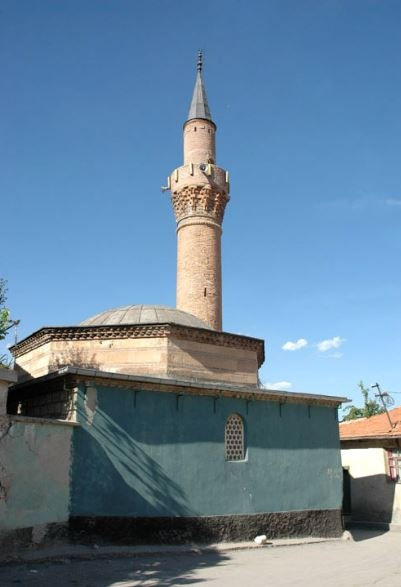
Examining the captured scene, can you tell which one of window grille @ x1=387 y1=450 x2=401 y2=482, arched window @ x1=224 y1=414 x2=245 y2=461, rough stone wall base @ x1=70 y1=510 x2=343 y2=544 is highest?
arched window @ x1=224 y1=414 x2=245 y2=461

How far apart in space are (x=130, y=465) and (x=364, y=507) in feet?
30.4

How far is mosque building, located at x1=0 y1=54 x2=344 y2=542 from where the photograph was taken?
918 centimetres

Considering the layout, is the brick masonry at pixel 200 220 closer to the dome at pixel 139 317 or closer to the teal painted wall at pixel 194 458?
the dome at pixel 139 317

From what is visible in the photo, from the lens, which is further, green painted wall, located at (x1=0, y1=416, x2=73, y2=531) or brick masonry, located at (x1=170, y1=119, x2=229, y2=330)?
brick masonry, located at (x1=170, y1=119, x2=229, y2=330)

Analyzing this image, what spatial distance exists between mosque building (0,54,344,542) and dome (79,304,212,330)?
50 mm

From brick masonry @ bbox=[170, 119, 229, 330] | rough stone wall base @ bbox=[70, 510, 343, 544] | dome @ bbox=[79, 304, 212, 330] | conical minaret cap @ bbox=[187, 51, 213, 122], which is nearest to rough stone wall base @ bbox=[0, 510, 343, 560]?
rough stone wall base @ bbox=[70, 510, 343, 544]

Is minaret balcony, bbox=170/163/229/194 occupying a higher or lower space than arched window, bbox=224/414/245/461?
higher

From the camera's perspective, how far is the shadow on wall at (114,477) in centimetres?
920

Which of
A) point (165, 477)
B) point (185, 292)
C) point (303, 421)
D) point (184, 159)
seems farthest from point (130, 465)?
point (184, 159)

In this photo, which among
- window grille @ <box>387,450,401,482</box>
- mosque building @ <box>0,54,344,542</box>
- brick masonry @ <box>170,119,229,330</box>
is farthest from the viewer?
brick masonry @ <box>170,119,229,330</box>

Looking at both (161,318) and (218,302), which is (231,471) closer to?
(161,318)

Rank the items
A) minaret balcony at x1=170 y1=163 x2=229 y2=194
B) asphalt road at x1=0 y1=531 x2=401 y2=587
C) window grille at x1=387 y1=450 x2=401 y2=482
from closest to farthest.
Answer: asphalt road at x1=0 y1=531 x2=401 y2=587, window grille at x1=387 y1=450 x2=401 y2=482, minaret balcony at x1=170 y1=163 x2=229 y2=194

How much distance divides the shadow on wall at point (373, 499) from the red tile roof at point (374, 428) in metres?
1.16

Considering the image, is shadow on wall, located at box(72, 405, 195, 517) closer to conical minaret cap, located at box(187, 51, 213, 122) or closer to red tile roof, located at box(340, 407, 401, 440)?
red tile roof, located at box(340, 407, 401, 440)
